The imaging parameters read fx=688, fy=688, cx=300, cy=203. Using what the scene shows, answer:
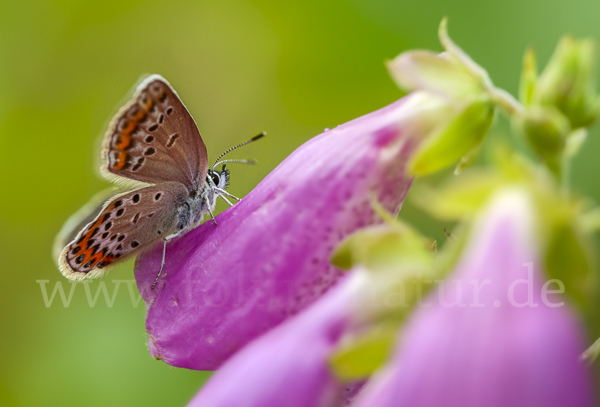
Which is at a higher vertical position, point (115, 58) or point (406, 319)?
point (115, 58)

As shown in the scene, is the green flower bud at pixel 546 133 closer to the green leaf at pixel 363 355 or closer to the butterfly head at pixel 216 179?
the green leaf at pixel 363 355

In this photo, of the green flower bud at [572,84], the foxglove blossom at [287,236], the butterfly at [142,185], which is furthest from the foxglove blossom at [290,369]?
the butterfly at [142,185]

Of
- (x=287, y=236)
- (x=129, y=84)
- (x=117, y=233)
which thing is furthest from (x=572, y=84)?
(x=129, y=84)

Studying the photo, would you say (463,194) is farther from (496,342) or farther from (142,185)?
(142,185)

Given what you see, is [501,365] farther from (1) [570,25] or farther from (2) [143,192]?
(1) [570,25]

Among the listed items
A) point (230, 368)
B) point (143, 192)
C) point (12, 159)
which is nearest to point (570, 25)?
point (143, 192)

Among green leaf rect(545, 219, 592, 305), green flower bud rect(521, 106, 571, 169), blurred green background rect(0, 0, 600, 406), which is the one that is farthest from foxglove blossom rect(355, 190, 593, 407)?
blurred green background rect(0, 0, 600, 406)
